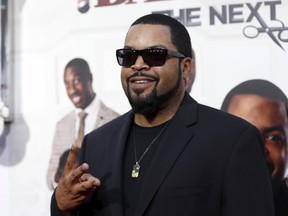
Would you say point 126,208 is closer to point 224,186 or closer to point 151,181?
point 151,181

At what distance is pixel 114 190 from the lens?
1837 millimetres

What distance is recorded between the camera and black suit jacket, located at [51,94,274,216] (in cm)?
169

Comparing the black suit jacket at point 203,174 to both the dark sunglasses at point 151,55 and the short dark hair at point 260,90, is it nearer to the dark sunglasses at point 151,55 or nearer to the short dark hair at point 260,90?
the dark sunglasses at point 151,55

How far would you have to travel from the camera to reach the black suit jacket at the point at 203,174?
169 cm

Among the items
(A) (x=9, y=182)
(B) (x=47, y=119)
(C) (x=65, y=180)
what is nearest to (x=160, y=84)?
(C) (x=65, y=180)

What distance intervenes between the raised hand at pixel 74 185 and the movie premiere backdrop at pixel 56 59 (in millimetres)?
698

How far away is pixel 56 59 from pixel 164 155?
0.97m

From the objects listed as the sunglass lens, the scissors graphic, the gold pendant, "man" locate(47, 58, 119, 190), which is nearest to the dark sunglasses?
the sunglass lens

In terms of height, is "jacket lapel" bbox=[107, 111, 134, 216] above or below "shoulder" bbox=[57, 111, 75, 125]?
below

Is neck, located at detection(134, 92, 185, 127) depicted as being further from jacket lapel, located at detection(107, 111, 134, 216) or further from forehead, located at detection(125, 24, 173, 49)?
forehead, located at detection(125, 24, 173, 49)

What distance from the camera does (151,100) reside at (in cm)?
188

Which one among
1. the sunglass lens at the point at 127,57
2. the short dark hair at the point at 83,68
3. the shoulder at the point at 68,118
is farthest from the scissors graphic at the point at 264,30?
the shoulder at the point at 68,118

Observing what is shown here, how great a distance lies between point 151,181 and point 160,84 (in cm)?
34

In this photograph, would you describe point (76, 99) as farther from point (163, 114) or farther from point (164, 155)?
point (164, 155)
